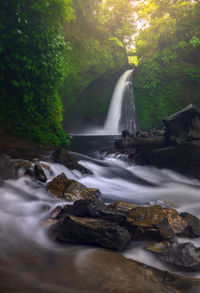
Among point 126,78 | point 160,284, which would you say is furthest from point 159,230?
point 126,78

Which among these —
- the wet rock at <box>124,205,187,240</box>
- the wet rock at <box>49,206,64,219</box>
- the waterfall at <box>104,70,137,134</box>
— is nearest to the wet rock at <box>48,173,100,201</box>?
the wet rock at <box>49,206,64,219</box>

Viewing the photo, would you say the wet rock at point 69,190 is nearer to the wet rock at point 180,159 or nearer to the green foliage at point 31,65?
the green foliage at point 31,65

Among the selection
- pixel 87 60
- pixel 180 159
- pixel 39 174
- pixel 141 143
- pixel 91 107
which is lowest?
pixel 39 174

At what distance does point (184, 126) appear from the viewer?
983 centimetres

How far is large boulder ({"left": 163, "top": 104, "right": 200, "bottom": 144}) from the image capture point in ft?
31.9

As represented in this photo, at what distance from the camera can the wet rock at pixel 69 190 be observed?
5320 mm

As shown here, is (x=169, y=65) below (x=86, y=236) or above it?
above

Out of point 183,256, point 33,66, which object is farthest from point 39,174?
point 33,66

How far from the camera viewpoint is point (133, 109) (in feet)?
70.7

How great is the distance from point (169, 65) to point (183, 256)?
21.0 m

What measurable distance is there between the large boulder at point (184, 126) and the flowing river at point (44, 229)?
1.55 metres

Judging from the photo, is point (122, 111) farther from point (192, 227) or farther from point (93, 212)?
point (93, 212)

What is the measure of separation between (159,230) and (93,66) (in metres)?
20.6

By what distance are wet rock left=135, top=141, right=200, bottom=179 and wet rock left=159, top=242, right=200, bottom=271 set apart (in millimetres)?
5474
